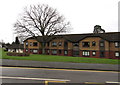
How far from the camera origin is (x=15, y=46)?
2172 inches

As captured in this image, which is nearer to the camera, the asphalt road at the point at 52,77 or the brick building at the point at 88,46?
the asphalt road at the point at 52,77

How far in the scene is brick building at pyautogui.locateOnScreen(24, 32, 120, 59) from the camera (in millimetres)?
27938

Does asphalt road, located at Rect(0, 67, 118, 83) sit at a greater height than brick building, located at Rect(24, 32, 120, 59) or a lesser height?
lesser

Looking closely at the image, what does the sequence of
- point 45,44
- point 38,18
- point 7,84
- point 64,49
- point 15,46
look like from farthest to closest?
point 15,46 → point 45,44 → point 64,49 → point 38,18 → point 7,84

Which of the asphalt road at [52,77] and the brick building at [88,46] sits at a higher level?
the brick building at [88,46]

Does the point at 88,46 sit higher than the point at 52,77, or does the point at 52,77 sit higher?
the point at 88,46

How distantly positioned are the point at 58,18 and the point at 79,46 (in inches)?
441

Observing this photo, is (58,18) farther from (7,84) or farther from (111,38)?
(7,84)

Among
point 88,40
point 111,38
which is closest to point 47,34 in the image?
point 88,40

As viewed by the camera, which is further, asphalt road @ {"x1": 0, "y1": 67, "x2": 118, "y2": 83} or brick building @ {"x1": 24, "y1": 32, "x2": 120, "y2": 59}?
brick building @ {"x1": 24, "y1": 32, "x2": 120, "y2": 59}

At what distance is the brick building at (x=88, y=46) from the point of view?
91.7 ft

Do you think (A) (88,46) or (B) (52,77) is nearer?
(B) (52,77)

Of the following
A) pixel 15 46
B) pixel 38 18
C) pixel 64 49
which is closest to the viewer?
pixel 38 18

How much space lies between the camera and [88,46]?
30.4 m
